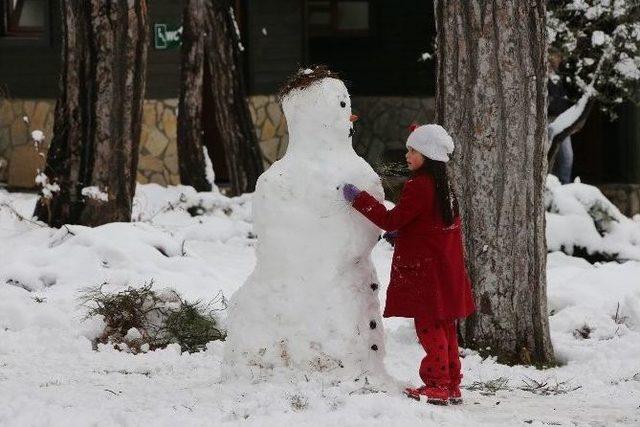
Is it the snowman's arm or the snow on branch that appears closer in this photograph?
the snowman's arm

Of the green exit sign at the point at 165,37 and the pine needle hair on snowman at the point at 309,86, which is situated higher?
the green exit sign at the point at 165,37

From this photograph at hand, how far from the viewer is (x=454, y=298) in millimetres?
6535

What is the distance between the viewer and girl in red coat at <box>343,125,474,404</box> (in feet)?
21.2

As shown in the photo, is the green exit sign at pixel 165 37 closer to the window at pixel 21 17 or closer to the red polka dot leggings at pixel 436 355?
the window at pixel 21 17

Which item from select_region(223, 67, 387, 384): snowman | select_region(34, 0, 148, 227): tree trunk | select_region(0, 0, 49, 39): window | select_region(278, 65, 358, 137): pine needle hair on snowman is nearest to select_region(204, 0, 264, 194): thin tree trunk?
select_region(34, 0, 148, 227): tree trunk

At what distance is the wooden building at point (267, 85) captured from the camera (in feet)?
57.7

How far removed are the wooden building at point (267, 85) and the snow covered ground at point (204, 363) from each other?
564 cm

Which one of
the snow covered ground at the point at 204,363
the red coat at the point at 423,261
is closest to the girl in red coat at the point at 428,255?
the red coat at the point at 423,261

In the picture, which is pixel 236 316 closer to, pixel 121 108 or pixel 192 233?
pixel 121 108

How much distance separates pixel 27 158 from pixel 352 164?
1189cm

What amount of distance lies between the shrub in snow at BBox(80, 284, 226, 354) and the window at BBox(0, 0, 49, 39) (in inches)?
424

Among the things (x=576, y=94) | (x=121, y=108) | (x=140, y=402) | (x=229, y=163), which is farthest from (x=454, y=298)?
(x=576, y=94)

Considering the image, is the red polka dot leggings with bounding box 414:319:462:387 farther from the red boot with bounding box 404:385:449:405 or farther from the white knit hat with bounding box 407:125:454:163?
the white knit hat with bounding box 407:125:454:163

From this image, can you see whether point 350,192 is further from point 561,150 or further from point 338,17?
point 338,17
